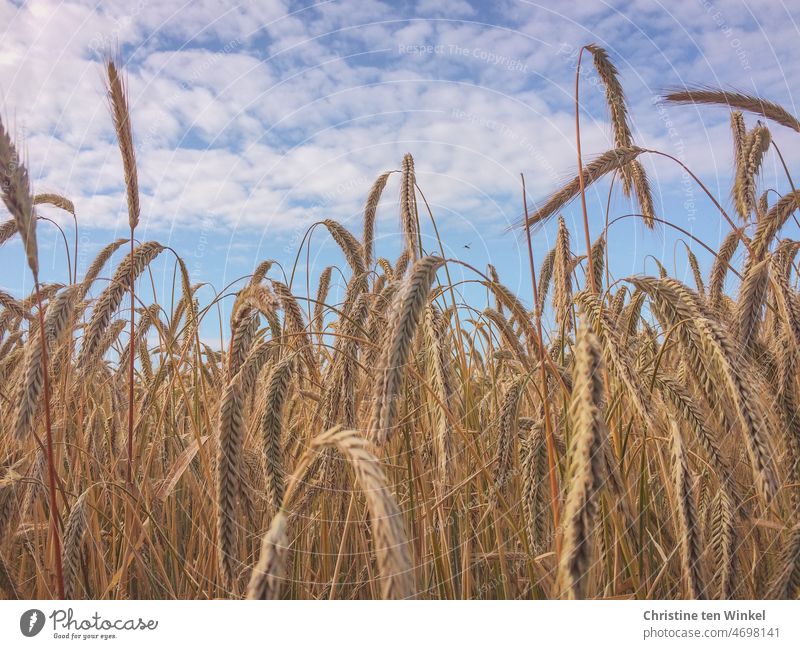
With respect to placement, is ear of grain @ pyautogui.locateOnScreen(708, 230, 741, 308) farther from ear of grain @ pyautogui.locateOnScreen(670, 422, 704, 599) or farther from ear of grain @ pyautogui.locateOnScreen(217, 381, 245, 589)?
ear of grain @ pyautogui.locateOnScreen(217, 381, 245, 589)

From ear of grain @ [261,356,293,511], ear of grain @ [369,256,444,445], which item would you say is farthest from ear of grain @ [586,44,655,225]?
ear of grain @ [261,356,293,511]

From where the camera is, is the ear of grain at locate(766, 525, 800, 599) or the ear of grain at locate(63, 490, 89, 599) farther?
the ear of grain at locate(63, 490, 89, 599)

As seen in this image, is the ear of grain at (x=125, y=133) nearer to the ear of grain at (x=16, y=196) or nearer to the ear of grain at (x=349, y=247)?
the ear of grain at (x=16, y=196)

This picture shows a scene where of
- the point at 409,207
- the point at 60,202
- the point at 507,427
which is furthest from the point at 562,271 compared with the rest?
the point at 60,202
